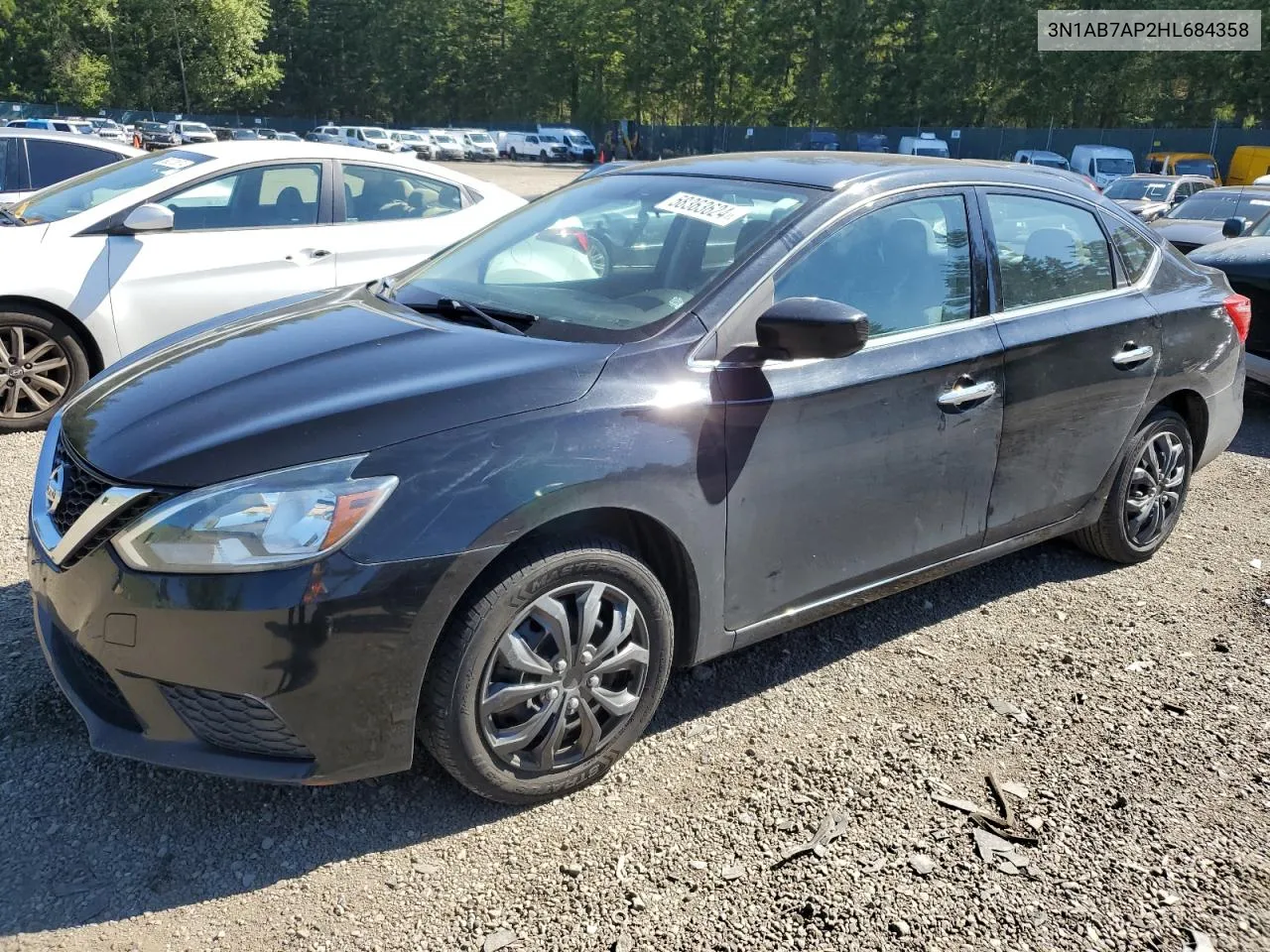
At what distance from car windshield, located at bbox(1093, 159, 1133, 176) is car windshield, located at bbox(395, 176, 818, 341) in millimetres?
32017

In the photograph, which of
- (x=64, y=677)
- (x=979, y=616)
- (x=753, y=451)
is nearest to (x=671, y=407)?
(x=753, y=451)

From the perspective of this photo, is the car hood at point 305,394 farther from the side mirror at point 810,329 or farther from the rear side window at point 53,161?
the rear side window at point 53,161

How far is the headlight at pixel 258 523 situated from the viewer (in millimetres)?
2270

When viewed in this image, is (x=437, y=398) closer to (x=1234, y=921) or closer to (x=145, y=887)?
(x=145, y=887)

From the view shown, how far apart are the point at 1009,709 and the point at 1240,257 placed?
5.79 metres

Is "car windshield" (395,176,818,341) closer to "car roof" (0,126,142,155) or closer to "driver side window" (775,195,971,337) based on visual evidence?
"driver side window" (775,195,971,337)

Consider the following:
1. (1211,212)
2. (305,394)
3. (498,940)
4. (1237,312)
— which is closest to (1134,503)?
(1237,312)

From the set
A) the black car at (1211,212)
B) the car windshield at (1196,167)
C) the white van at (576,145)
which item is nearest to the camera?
the black car at (1211,212)

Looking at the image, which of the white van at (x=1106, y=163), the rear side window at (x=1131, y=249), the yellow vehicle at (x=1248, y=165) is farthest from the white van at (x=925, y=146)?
the rear side window at (x=1131, y=249)

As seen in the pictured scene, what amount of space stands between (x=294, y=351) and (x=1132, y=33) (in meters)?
53.7

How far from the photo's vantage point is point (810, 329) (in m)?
2.75

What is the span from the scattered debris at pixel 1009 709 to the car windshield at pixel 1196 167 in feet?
101

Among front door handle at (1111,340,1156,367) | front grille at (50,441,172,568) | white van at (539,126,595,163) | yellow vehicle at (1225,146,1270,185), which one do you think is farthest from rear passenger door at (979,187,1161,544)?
white van at (539,126,595,163)

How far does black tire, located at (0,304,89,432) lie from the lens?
559 cm
